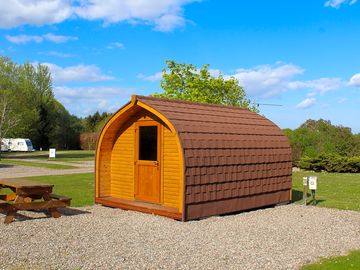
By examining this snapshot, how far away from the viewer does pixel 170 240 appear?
816 centimetres

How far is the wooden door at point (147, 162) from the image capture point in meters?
11.4

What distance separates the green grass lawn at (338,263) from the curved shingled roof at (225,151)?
148 inches

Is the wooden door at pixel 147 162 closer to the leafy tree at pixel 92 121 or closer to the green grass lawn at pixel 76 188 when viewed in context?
the green grass lawn at pixel 76 188

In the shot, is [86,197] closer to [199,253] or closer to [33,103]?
[199,253]

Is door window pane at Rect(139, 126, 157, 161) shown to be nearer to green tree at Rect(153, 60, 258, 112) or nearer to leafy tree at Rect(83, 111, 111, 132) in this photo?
green tree at Rect(153, 60, 258, 112)

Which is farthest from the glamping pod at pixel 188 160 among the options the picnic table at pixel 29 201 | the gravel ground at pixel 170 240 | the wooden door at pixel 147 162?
the picnic table at pixel 29 201

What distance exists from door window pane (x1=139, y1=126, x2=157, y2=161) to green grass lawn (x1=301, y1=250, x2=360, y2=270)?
5.53 metres

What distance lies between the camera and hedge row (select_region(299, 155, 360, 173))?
87.8 ft

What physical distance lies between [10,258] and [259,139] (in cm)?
743

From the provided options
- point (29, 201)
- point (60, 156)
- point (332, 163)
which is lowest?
point (29, 201)

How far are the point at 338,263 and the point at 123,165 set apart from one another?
6.99 m

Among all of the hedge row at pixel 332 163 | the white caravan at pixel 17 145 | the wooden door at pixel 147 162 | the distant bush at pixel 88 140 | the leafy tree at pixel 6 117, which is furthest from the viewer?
the distant bush at pixel 88 140

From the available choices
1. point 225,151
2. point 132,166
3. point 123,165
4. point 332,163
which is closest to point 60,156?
point 332,163

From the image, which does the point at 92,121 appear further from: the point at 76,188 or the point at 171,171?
the point at 171,171
